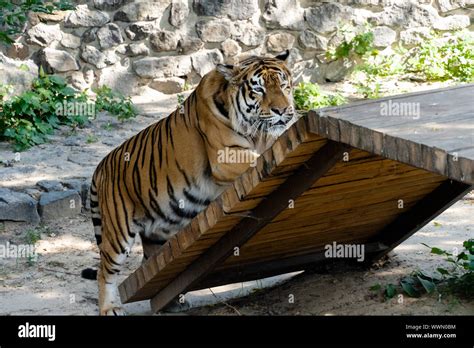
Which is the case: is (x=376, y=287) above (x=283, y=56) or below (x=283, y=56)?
below

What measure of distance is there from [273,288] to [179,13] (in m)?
4.97

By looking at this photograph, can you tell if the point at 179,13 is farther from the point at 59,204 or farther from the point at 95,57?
the point at 59,204

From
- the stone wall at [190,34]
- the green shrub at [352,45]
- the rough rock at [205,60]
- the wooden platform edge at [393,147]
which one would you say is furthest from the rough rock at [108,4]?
the wooden platform edge at [393,147]

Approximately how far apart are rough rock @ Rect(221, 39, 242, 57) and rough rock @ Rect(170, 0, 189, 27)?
0.57m

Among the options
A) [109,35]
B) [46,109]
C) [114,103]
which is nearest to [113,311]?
[46,109]

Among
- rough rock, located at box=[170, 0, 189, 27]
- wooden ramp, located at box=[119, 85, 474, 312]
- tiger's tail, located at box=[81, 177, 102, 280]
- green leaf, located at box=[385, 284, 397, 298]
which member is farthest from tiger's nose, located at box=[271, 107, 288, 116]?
rough rock, located at box=[170, 0, 189, 27]

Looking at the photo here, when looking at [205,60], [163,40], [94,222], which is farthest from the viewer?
[205,60]

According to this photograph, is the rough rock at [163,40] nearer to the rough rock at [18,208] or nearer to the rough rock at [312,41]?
the rough rock at [312,41]

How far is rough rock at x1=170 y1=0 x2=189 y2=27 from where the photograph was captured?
10.8 meters

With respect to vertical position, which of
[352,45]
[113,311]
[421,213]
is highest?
[352,45]

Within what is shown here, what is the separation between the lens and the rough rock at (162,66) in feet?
35.4

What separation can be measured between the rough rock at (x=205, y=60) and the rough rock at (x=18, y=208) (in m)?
3.39

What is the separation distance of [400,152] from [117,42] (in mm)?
7043

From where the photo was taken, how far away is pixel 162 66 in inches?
428
